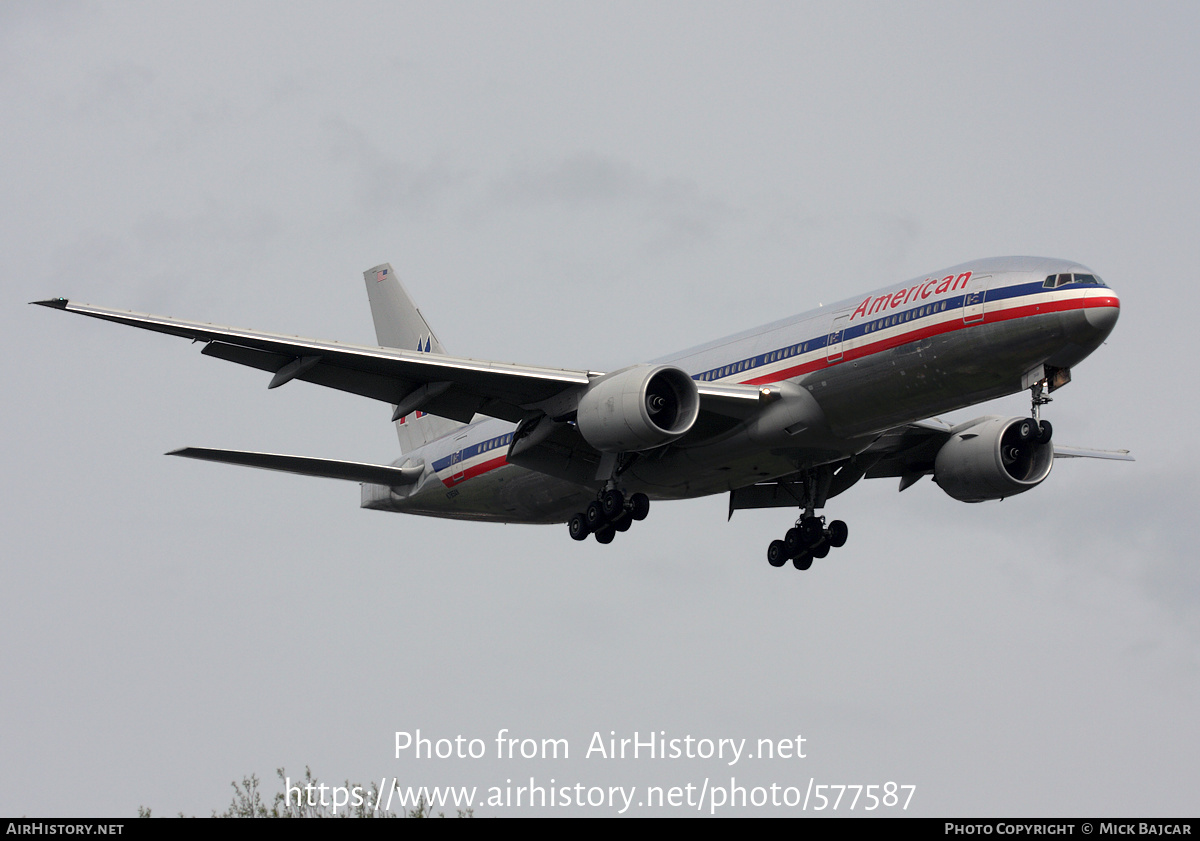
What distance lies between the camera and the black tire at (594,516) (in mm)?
38719

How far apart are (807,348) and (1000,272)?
4731 mm

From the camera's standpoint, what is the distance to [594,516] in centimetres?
3888

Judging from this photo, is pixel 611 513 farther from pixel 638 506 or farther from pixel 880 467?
pixel 880 467

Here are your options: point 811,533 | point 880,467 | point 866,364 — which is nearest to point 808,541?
point 811,533

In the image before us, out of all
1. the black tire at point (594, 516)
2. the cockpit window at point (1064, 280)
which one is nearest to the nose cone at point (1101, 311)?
the cockpit window at point (1064, 280)

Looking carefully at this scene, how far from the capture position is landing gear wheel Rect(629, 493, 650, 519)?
3862 cm

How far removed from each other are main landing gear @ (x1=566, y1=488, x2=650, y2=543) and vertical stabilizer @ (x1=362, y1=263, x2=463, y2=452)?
872 cm

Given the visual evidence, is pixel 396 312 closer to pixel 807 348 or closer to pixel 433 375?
pixel 433 375

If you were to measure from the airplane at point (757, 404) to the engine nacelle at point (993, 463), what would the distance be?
0.04 m

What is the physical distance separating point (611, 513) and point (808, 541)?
6485mm

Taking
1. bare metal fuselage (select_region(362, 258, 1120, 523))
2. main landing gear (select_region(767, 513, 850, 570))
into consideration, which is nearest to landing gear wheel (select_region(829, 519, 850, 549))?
main landing gear (select_region(767, 513, 850, 570))

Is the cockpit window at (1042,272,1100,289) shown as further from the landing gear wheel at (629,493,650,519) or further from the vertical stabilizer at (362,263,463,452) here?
the vertical stabilizer at (362,263,463,452)

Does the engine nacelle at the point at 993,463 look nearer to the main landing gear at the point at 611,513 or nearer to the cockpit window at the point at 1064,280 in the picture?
the cockpit window at the point at 1064,280
